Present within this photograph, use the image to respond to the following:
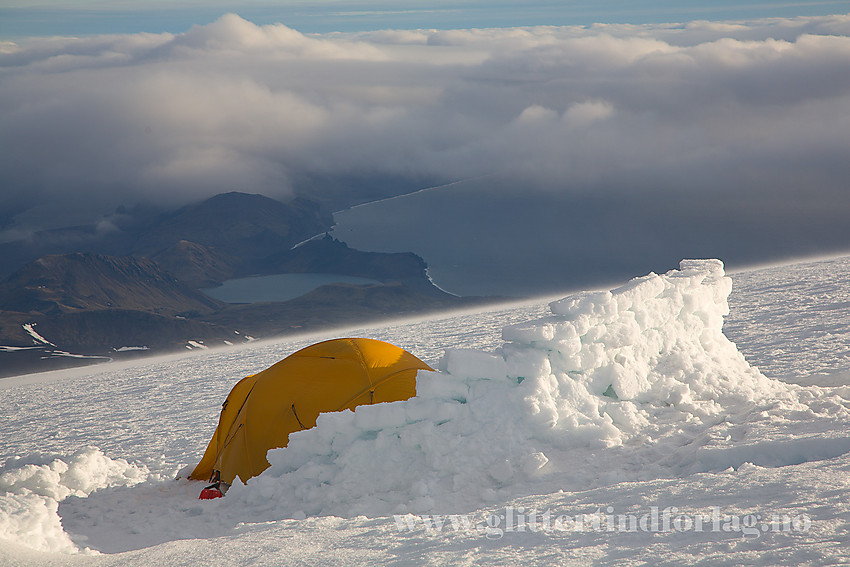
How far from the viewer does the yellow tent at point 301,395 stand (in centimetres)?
689

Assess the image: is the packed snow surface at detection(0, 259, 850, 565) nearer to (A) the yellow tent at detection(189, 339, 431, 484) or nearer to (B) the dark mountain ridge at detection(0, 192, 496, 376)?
(A) the yellow tent at detection(189, 339, 431, 484)

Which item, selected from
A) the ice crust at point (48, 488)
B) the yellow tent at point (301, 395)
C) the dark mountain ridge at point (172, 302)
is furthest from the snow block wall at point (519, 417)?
the dark mountain ridge at point (172, 302)

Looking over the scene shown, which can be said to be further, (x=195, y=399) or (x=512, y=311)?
(x=512, y=311)

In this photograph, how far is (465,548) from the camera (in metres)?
3.93

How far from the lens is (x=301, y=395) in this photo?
23.1 ft

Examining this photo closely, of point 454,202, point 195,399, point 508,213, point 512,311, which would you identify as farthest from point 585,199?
point 195,399

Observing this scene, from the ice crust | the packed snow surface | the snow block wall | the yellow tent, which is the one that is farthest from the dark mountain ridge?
the snow block wall

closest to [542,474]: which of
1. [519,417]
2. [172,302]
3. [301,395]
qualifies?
[519,417]

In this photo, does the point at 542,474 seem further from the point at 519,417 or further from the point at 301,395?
the point at 301,395

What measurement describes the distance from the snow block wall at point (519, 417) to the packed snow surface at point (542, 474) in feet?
0.06

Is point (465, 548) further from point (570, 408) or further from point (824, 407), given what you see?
point (824, 407)

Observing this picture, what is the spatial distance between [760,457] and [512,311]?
688 inches

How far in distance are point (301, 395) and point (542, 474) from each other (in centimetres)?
294

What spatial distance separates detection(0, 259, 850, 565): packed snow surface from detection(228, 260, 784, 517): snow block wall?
2cm
